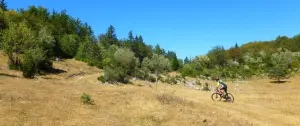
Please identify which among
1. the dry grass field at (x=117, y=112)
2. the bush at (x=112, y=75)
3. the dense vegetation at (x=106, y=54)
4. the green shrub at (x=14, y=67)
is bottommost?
the dry grass field at (x=117, y=112)

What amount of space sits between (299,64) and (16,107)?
6167cm

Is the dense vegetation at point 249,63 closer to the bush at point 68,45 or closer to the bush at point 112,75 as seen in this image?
the bush at point 68,45

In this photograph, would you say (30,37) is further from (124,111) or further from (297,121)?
(297,121)

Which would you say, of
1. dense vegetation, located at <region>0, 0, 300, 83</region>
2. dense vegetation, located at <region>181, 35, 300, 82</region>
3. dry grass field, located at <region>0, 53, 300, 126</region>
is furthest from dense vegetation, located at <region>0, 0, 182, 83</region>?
dry grass field, located at <region>0, 53, 300, 126</region>

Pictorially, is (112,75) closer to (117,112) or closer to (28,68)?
(28,68)

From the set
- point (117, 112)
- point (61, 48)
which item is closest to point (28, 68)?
point (117, 112)

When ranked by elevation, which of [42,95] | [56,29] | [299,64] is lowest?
[42,95]

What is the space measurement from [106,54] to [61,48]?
41.6ft

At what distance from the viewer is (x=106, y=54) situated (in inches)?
2058

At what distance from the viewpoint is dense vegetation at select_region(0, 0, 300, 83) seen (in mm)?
29609

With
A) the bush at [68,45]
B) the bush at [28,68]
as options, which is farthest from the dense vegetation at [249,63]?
the bush at [28,68]

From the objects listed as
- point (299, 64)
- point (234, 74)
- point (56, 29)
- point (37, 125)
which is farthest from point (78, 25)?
point (37, 125)

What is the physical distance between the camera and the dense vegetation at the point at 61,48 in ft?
95.0

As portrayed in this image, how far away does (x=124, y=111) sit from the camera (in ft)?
49.0
